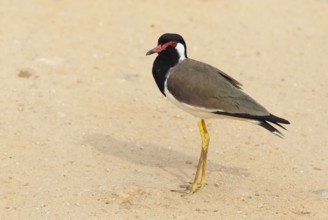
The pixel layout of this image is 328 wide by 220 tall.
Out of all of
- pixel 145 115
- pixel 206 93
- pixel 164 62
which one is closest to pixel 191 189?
pixel 206 93

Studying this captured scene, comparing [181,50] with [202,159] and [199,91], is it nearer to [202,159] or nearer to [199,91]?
[199,91]

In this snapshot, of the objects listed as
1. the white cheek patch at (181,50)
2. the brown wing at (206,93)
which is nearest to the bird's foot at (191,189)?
the brown wing at (206,93)

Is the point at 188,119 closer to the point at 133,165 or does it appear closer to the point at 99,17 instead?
the point at 133,165

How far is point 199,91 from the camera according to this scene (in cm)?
688

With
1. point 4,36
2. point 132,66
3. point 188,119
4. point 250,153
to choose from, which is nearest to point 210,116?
point 250,153

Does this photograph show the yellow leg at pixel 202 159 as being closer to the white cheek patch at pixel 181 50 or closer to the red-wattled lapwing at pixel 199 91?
the red-wattled lapwing at pixel 199 91

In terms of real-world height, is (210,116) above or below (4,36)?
above

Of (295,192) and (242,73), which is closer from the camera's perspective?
(295,192)

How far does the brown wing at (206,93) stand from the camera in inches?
269

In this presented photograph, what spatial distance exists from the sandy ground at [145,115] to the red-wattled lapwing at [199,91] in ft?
2.33

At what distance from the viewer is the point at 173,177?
7.49m

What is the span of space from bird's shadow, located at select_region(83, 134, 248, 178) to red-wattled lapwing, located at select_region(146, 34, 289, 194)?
0.62 meters

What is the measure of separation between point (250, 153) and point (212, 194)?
128 centimetres

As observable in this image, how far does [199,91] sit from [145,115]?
2.20m
